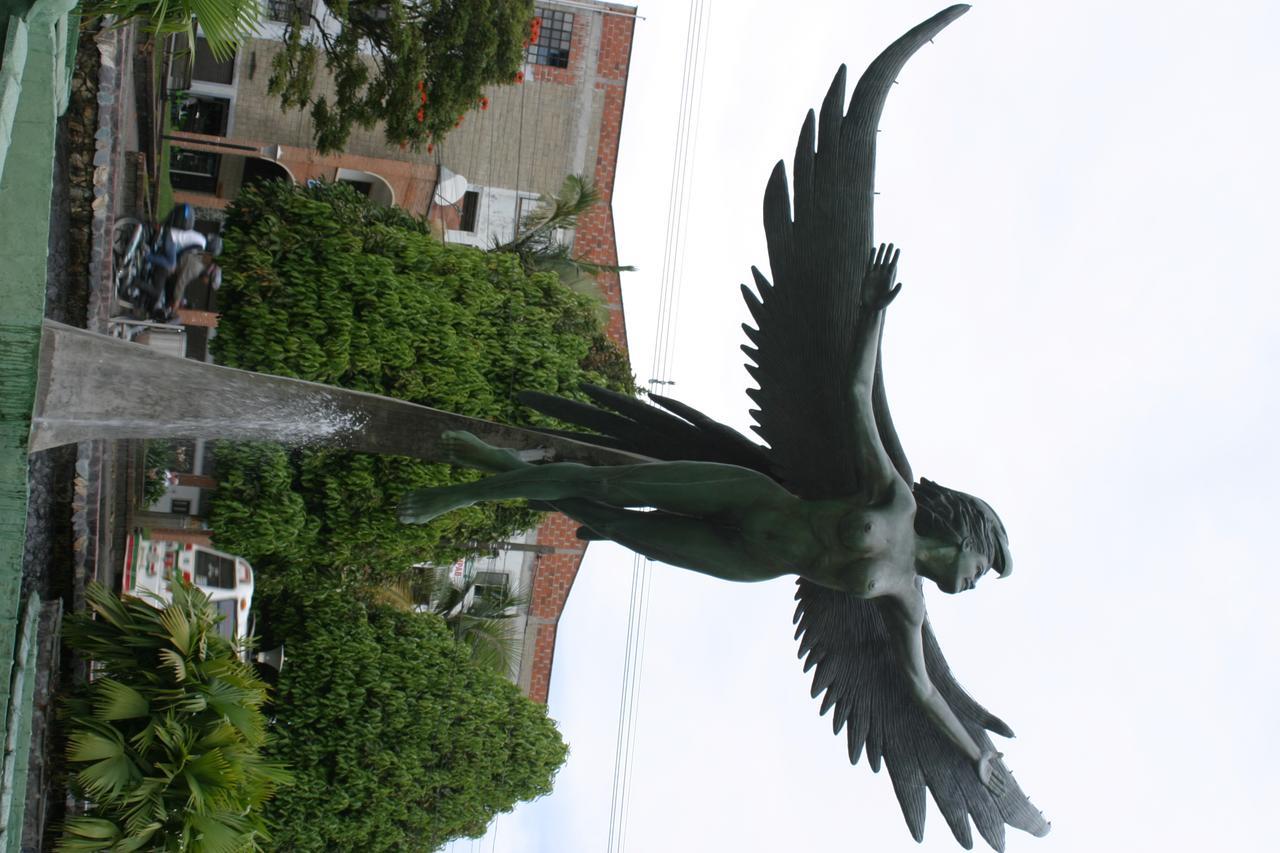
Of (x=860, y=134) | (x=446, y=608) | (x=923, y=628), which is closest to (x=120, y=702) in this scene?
(x=923, y=628)

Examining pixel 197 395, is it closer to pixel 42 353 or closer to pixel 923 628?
pixel 42 353

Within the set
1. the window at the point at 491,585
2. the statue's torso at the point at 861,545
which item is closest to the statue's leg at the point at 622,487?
the statue's torso at the point at 861,545

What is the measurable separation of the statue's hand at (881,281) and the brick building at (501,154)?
46.5ft

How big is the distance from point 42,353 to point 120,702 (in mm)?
3904

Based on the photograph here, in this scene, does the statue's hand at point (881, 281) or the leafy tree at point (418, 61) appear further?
the leafy tree at point (418, 61)

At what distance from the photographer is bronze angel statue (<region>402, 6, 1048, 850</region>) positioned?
6277 millimetres

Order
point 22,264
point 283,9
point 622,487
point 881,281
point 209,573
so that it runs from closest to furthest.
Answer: point 22,264
point 881,281
point 622,487
point 209,573
point 283,9

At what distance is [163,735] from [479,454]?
11.6ft

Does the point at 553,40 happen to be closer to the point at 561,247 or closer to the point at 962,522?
the point at 561,247

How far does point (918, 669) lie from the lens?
21.5ft

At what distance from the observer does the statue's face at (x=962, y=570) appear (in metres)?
6.50

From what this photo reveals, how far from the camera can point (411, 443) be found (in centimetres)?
693

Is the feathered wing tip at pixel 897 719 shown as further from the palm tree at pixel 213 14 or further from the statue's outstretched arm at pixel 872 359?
the palm tree at pixel 213 14

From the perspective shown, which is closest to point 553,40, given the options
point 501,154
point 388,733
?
point 501,154
